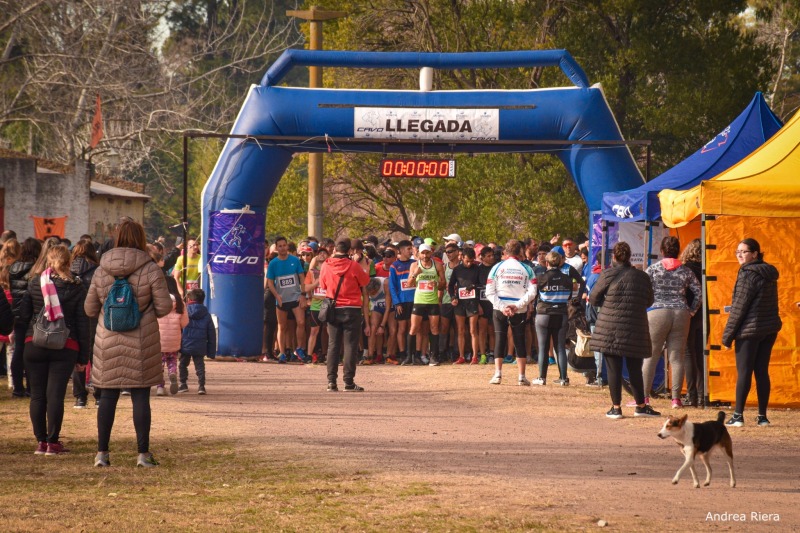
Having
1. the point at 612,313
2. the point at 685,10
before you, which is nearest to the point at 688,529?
the point at 612,313

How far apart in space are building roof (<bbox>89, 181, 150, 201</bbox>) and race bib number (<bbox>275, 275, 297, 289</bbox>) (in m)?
12.6

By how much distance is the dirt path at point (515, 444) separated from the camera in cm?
821

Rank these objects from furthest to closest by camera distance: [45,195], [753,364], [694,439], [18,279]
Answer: [45,195] < [753,364] < [18,279] < [694,439]

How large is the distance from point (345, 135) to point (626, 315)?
7.94m

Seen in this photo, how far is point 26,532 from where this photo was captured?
732 cm

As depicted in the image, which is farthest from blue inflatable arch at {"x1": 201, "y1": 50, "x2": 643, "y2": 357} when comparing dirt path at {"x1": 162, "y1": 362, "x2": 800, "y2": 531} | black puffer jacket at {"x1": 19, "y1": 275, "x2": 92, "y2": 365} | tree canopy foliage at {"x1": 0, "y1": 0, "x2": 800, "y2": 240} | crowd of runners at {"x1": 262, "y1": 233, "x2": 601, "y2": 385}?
tree canopy foliage at {"x1": 0, "y1": 0, "x2": 800, "y2": 240}

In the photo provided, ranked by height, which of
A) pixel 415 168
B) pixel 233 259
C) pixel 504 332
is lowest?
pixel 504 332

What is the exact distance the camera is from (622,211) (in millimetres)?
15328

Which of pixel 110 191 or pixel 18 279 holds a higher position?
pixel 110 191

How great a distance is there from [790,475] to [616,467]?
129 centimetres

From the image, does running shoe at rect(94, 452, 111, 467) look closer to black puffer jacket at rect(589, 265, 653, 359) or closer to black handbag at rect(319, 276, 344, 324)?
black puffer jacket at rect(589, 265, 653, 359)

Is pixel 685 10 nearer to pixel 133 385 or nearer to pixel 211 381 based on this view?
pixel 211 381

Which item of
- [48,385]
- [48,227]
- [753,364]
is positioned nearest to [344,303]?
[753,364]

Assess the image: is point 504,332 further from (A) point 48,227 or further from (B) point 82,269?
(A) point 48,227
